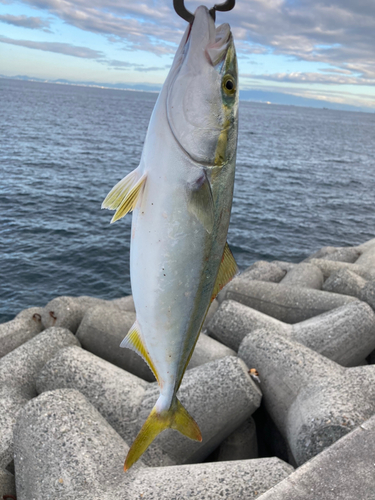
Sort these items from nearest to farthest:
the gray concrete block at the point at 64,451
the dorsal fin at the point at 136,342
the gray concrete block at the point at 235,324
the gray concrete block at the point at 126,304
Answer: the dorsal fin at the point at 136,342 < the gray concrete block at the point at 64,451 < the gray concrete block at the point at 235,324 < the gray concrete block at the point at 126,304

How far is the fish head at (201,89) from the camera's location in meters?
2.34

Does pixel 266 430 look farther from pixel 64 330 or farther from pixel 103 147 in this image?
pixel 103 147

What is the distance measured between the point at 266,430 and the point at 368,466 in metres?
2.52

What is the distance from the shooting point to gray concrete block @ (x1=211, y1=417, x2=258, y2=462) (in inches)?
216

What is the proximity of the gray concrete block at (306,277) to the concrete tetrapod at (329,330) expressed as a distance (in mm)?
3099

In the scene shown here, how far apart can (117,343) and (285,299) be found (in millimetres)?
3632

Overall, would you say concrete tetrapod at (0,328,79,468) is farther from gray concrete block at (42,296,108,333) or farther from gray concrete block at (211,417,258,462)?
gray concrete block at (211,417,258,462)

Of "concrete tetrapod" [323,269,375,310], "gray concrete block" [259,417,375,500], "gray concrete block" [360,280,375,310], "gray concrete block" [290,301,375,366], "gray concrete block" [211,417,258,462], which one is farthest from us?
"concrete tetrapod" [323,269,375,310]

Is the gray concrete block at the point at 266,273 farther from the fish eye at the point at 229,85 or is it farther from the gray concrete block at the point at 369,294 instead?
the fish eye at the point at 229,85

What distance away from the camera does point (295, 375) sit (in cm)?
544

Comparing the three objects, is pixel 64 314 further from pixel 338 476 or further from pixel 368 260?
pixel 368 260

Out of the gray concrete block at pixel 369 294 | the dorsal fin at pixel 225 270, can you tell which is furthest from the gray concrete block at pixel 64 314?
the dorsal fin at pixel 225 270

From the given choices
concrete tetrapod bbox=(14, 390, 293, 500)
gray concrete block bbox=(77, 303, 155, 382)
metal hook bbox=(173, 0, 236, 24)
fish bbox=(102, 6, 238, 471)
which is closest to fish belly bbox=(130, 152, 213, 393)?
fish bbox=(102, 6, 238, 471)

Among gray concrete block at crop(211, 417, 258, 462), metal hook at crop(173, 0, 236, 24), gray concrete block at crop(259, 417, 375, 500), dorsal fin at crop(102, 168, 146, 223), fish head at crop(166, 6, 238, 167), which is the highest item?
metal hook at crop(173, 0, 236, 24)
